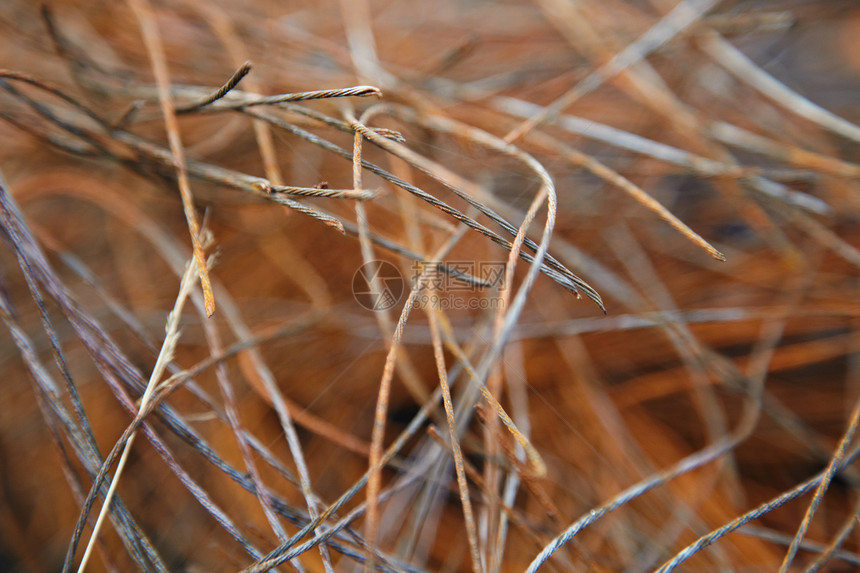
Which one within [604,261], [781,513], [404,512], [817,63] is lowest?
[781,513]

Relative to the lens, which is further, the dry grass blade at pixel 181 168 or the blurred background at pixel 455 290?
the blurred background at pixel 455 290

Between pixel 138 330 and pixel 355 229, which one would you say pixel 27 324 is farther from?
pixel 355 229

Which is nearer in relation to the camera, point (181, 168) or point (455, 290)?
point (181, 168)

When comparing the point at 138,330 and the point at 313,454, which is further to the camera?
the point at 313,454

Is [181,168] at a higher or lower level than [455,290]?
higher

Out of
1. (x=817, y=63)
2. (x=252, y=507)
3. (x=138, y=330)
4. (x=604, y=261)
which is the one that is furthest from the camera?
(x=817, y=63)

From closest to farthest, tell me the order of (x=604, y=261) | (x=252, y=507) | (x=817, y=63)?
(x=252, y=507) → (x=604, y=261) → (x=817, y=63)

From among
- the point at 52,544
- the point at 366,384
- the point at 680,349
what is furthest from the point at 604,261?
the point at 52,544

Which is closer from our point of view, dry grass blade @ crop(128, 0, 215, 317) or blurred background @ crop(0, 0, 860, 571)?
dry grass blade @ crop(128, 0, 215, 317)
